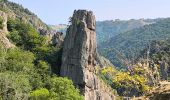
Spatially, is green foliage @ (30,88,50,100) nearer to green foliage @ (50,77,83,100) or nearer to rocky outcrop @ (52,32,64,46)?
green foliage @ (50,77,83,100)

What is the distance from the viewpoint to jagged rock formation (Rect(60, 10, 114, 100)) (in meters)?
121

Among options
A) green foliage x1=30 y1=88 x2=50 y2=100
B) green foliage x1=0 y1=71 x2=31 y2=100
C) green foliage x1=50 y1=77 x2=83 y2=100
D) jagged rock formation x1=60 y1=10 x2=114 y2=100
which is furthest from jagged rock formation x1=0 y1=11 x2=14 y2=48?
green foliage x1=30 y1=88 x2=50 y2=100

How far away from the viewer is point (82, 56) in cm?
12456

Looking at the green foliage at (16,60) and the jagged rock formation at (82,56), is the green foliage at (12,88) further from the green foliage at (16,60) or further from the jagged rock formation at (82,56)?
the jagged rock formation at (82,56)

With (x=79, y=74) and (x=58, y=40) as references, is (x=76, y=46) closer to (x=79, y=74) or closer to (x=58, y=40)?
(x=79, y=74)

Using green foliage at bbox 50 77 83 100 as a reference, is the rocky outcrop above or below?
above

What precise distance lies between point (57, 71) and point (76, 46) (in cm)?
973

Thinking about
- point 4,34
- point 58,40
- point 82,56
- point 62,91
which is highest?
point 4,34

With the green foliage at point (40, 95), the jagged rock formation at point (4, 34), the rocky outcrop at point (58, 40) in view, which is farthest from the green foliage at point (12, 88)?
the rocky outcrop at point (58, 40)

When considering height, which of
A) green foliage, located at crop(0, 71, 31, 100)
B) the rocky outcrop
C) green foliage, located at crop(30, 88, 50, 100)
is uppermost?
the rocky outcrop

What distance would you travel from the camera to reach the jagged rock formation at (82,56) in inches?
4779

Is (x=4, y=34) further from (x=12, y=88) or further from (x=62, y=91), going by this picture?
(x=12, y=88)

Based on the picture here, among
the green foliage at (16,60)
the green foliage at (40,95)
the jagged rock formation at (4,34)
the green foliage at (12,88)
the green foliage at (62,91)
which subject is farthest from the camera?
the jagged rock formation at (4,34)

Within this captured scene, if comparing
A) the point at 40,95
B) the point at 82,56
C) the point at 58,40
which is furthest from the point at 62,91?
the point at 58,40
